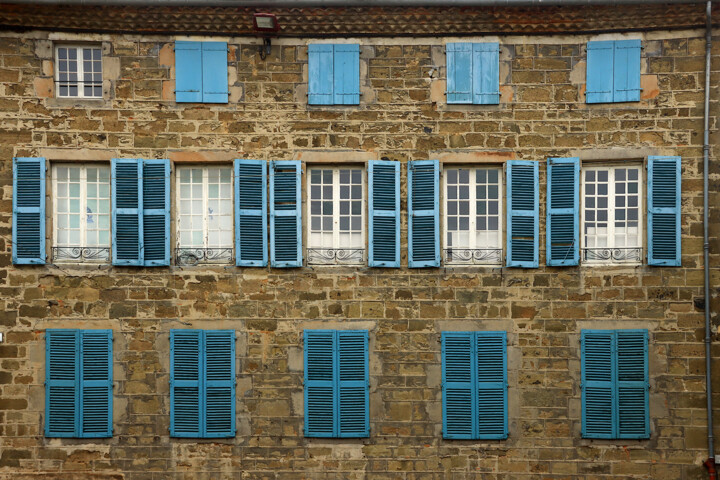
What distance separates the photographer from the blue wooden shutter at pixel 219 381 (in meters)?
9.08

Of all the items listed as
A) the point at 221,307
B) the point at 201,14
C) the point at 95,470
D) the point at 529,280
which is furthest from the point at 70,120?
the point at 529,280

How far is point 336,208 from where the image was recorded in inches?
368

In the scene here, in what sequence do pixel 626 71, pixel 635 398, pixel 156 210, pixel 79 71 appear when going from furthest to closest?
pixel 79 71 → pixel 156 210 → pixel 626 71 → pixel 635 398

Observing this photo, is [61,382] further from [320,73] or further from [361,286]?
[320,73]

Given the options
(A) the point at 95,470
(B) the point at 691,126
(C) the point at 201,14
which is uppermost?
(C) the point at 201,14

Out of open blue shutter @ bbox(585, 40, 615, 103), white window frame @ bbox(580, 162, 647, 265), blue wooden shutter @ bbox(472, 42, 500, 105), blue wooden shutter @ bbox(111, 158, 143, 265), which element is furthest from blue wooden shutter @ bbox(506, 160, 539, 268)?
blue wooden shutter @ bbox(111, 158, 143, 265)

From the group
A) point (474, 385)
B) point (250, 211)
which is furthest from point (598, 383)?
point (250, 211)

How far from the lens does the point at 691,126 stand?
903 centimetres

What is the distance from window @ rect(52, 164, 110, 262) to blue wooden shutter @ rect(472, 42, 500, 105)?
16.9 feet

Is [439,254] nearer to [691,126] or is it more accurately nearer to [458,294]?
[458,294]

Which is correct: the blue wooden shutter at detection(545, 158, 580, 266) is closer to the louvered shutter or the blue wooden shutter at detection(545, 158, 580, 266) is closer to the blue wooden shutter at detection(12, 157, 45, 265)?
the louvered shutter

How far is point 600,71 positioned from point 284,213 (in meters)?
4.62

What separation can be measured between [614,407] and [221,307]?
5357mm

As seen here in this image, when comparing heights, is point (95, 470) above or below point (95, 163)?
below
